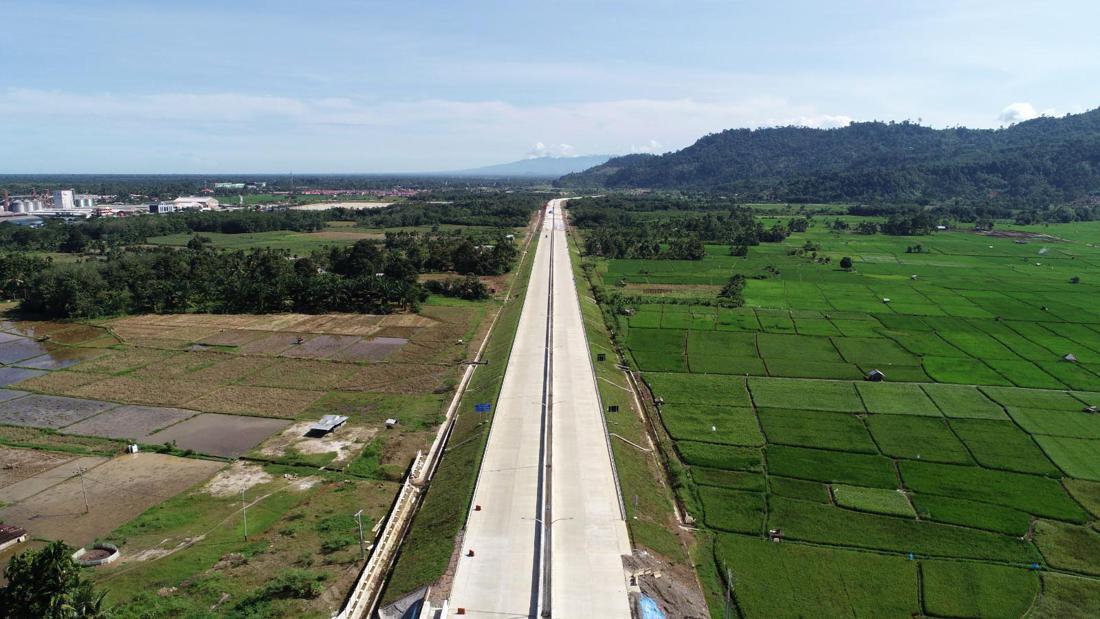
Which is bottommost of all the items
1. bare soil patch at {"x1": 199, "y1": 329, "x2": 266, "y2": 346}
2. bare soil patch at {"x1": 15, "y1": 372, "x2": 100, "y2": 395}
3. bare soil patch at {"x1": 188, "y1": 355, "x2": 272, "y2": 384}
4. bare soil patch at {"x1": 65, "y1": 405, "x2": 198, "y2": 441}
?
bare soil patch at {"x1": 65, "y1": 405, "x2": 198, "y2": 441}

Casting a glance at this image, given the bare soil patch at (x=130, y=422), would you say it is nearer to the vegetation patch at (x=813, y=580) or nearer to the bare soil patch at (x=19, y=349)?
the bare soil patch at (x=19, y=349)

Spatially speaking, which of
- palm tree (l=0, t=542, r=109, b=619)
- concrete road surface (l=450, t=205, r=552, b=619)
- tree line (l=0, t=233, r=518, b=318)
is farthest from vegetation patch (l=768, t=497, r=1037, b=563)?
tree line (l=0, t=233, r=518, b=318)

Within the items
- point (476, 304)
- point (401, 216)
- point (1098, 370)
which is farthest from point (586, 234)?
point (1098, 370)

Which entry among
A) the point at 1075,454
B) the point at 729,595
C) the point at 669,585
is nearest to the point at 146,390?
the point at 669,585

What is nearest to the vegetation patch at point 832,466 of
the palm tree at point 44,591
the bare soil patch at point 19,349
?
the palm tree at point 44,591

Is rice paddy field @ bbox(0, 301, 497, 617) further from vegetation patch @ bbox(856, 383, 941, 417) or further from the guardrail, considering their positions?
vegetation patch @ bbox(856, 383, 941, 417)
